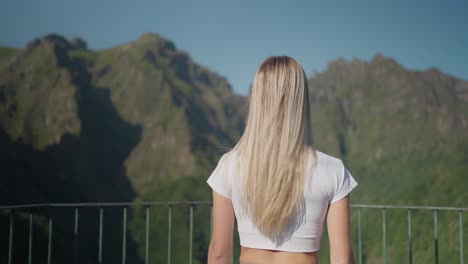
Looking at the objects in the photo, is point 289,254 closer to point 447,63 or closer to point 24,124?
point 24,124

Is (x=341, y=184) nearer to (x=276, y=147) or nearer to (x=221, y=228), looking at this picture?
(x=276, y=147)

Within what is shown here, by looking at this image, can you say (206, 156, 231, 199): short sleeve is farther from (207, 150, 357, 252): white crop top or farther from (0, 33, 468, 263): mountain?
(0, 33, 468, 263): mountain

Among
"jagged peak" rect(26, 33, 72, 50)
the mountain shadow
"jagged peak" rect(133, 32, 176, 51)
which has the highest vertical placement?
"jagged peak" rect(133, 32, 176, 51)

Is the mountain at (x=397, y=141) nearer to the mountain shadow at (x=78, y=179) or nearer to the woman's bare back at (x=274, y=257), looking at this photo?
the mountain shadow at (x=78, y=179)

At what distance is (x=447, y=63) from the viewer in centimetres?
8250

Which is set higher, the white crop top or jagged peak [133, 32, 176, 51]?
jagged peak [133, 32, 176, 51]

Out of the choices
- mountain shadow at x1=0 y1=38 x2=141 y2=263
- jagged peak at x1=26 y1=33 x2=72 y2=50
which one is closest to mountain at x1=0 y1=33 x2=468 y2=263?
mountain shadow at x1=0 y1=38 x2=141 y2=263

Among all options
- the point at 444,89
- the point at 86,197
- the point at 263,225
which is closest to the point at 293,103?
the point at 263,225

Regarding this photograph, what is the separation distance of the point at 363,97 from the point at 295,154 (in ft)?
264

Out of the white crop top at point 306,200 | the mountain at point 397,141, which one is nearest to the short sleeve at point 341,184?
the white crop top at point 306,200

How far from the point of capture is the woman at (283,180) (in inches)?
41.6

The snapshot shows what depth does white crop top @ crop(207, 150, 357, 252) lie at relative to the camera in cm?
105

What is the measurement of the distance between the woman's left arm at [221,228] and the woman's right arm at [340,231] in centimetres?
25

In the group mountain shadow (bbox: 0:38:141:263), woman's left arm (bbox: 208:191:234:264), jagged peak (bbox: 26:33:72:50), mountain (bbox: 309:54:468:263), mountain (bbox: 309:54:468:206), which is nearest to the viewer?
woman's left arm (bbox: 208:191:234:264)
